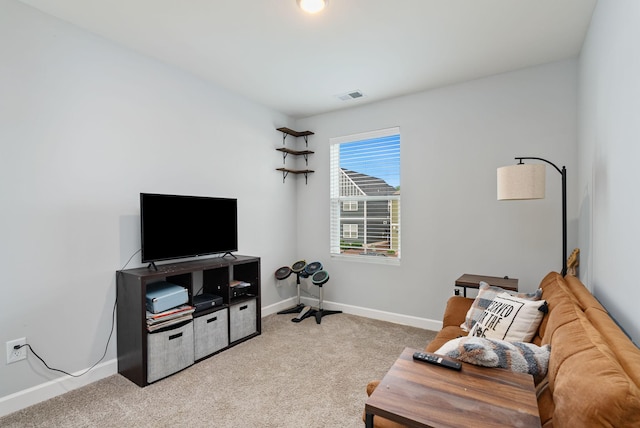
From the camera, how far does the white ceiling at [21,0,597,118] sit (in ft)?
7.07

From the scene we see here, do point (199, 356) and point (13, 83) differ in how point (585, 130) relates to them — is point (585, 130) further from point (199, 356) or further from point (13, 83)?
point (13, 83)

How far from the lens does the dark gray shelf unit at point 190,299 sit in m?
2.37

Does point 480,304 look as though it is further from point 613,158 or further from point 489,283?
point 613,158

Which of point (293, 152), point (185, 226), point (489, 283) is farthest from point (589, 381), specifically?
point (293, 152)

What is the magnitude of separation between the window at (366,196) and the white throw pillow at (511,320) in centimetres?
183

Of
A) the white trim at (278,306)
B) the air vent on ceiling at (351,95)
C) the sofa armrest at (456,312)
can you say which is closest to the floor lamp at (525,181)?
the sofa armrest at (456,312)

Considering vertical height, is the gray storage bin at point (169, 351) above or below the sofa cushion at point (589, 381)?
below

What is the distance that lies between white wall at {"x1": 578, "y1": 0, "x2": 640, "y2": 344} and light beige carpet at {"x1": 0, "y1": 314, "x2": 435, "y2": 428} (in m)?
1.55

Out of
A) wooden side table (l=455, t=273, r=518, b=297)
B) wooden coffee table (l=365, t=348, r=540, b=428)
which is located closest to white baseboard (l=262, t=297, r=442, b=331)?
wooden side table (l=455, t=273, r=518, b=297)

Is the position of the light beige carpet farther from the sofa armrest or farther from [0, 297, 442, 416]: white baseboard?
the sofa armrest

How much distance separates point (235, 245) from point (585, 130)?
320 centimetres

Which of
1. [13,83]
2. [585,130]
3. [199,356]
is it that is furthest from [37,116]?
[585,130]

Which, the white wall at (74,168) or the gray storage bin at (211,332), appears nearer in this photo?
the white wall at (74,168)

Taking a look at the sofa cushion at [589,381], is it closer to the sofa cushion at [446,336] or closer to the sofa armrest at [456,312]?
the sofa cushion at [446,336]
